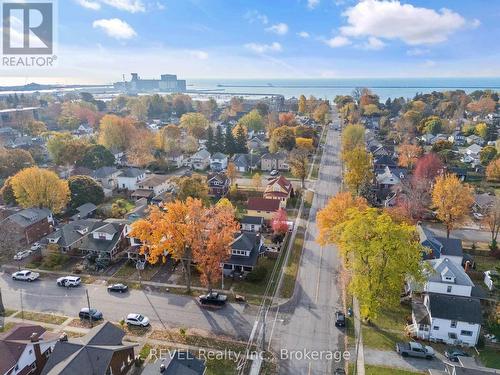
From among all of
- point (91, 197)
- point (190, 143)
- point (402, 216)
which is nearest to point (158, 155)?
point (190, 143)

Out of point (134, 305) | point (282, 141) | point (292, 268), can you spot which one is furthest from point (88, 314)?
point (282, 141)

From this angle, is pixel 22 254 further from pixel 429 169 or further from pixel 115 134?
pixel 429 169

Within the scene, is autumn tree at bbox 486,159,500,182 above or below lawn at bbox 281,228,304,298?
above

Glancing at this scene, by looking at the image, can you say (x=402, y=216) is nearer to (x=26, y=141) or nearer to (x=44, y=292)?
(x=44, y=292)

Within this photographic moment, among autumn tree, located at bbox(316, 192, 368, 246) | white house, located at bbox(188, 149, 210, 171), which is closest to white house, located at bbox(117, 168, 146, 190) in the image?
white house, located at bbox(188, 149, 210, 171)

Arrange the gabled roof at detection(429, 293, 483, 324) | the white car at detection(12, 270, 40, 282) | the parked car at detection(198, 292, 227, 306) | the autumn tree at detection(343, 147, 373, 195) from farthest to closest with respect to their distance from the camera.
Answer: the autumn tree at detection(343, 147, 373, 195)
the white car at detection(12, 270, 40, 282)
the parked car at detection(198, 292, 227, 306)
the gabled roof at detection(429, 293, 483, 324)

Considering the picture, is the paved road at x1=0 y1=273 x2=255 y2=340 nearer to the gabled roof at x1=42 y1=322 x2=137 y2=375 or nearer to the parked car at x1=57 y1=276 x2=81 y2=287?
the parked car at x1=57 y1=276 x2=81 y2=287

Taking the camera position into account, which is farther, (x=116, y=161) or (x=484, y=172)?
(x=116, y=161)
